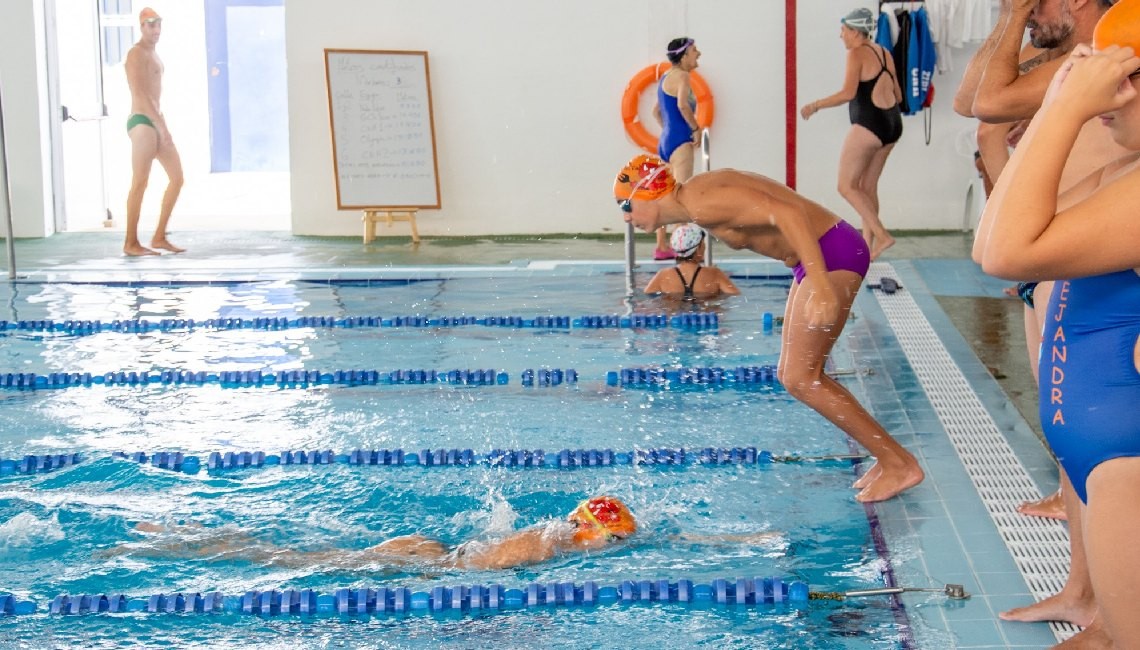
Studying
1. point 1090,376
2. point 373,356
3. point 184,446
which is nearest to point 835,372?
point 373,356

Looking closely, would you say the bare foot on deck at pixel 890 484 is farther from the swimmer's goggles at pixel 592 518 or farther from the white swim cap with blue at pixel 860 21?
the white swim cap with blue at pixel 860 21

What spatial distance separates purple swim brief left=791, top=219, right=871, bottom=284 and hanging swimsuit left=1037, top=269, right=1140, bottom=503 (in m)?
1.85

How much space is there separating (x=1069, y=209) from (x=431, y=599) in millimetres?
1993

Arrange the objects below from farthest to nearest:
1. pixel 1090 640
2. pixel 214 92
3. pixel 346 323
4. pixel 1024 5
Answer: pixel 214 92 < pixel 346 323 < pixel 1024 5 < pixel 1090 640

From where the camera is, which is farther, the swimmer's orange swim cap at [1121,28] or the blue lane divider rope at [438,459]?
the blue lane divider rope at [438,459]

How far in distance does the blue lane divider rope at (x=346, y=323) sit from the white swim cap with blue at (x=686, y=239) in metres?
0.49

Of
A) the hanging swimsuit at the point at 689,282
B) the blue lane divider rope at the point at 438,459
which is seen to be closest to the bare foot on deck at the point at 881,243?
the hanging swimsuit at the point at 689,282

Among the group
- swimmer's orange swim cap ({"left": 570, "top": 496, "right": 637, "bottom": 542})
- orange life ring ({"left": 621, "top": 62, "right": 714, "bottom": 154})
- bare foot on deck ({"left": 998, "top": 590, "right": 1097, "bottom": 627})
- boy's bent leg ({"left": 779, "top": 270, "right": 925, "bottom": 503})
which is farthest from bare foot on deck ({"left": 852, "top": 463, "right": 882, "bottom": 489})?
orange life ring ({"left": 621, "top": 62, "right": 714, "bottom": 154})

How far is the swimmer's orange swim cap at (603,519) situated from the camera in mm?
3660

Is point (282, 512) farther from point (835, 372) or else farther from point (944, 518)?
point (835, 372)

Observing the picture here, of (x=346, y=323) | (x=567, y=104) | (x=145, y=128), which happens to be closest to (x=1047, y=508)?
(x=346, y=323)

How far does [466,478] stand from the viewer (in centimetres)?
443

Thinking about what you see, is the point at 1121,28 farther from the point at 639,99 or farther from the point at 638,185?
the point at 639,99

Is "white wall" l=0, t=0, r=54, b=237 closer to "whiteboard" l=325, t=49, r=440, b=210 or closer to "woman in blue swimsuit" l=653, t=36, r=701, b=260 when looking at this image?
"whiteboard" l=325, t=49, r=440, b=210
